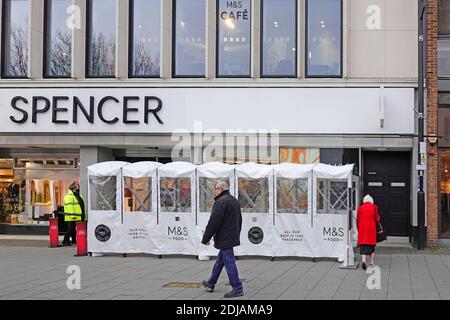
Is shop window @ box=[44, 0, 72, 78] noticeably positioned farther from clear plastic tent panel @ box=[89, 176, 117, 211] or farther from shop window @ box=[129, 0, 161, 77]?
clear plastic tent panel @ box=[89, 176, 117, 211]

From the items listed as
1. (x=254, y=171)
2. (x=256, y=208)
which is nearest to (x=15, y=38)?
(x=254, y=171)

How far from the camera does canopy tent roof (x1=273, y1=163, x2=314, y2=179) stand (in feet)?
51.2

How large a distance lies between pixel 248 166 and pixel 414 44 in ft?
22.7

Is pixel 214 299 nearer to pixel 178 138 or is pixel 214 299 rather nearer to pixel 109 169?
pixel 109 169

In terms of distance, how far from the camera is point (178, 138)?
65.0 ft

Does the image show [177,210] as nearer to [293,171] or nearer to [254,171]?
[254,171]

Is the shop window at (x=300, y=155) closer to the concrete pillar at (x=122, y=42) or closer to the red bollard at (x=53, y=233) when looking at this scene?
the concrete pillar at (x=122, y=42)

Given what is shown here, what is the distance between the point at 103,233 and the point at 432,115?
1009 centimetres

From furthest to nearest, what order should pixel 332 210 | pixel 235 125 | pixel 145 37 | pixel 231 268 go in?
1. pixel 145 37
2. pixel 235 125
3. pixel 332 210
4. pixel 231 268

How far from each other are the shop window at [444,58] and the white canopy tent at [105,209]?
9.90 m

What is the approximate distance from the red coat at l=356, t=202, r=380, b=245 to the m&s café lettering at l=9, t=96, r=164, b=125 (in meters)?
8.00

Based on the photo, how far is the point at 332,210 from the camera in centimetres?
1527

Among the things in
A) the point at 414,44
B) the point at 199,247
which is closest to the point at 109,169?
the point at 199,247

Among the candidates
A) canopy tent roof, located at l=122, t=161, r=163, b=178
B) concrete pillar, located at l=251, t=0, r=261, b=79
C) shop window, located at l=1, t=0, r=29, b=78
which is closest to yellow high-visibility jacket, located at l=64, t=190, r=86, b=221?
canopy tent roof, located at l=122, t=161, r=163, b=178
